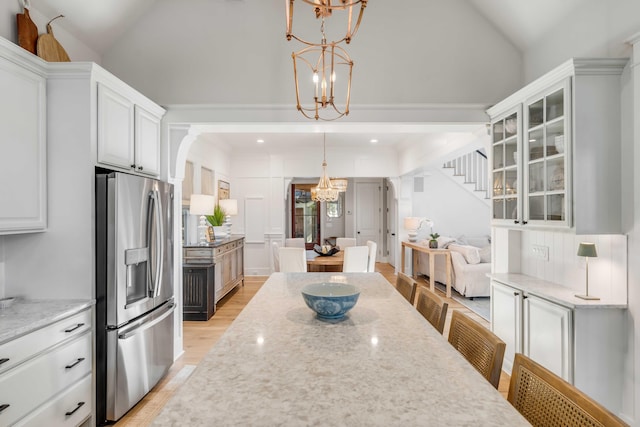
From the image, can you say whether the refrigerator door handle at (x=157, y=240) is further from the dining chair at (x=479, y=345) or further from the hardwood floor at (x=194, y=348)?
the dining chair at (x=479, y=345)

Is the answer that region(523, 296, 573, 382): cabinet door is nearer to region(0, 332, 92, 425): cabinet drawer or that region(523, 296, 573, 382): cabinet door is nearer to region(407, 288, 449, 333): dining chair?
region(407, 288, 449, 333): dining chair

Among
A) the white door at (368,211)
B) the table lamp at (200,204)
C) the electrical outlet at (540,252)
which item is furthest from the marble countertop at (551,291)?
the white door at (368,211)

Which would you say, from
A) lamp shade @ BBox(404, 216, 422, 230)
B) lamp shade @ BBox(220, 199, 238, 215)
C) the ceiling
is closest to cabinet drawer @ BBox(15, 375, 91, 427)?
the ceiling

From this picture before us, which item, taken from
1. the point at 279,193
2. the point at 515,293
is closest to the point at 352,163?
the point at 279,193

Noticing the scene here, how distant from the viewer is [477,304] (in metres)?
4.96

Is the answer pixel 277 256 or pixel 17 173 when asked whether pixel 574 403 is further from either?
pixel 277 256

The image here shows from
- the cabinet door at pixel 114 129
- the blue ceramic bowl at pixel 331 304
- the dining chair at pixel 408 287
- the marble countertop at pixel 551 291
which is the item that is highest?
the cabinet door at pixel 114 129

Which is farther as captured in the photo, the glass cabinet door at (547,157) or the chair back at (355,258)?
the chair back at (355,258)

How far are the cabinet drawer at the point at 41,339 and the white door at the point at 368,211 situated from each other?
302 inches

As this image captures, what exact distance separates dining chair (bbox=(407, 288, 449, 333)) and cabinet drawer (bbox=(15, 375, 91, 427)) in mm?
2042

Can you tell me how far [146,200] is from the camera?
8.03 feet

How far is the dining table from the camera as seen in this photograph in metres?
0.77

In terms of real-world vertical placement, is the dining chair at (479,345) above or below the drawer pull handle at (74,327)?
above

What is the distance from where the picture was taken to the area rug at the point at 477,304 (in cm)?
450
